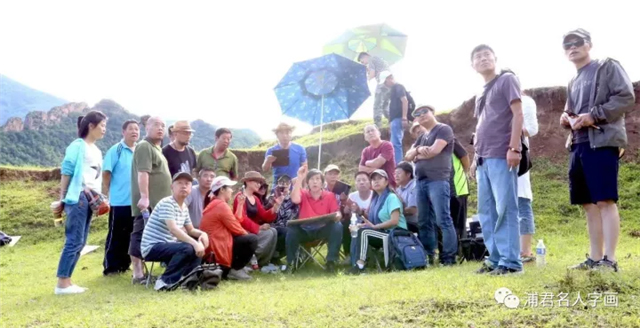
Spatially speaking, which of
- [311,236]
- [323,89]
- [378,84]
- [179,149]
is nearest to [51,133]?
[378,84]

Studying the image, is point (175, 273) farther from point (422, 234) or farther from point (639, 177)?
point (639, 177)

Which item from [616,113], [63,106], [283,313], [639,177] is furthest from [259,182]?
[63,106]

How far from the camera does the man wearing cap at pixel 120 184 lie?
22.3 ft

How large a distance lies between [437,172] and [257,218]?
2427mm

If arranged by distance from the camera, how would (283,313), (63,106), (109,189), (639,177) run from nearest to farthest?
1. (283,313)
2. (109,189)
3. (639,177)
4. (63,106)

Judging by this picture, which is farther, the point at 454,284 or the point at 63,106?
the point at 63,106

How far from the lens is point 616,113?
4.45 metres

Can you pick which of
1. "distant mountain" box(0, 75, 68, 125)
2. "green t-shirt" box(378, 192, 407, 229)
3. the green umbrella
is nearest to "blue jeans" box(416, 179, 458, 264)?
"green t-shirt" box(378, 192, 407, 229)

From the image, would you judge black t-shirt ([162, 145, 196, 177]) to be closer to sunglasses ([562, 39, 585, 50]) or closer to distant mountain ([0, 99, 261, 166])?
sunglasses ([562, 39, 585, 50])

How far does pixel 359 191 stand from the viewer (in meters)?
7.41

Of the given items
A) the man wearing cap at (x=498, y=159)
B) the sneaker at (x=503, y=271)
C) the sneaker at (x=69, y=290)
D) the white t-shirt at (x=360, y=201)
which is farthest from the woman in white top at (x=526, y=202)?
the sneaker at (x=69, y=290)

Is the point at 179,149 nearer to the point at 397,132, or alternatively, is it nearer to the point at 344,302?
the point at 344,302

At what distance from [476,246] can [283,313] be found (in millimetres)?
3301

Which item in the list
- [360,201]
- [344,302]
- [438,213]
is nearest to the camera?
[344,302]
